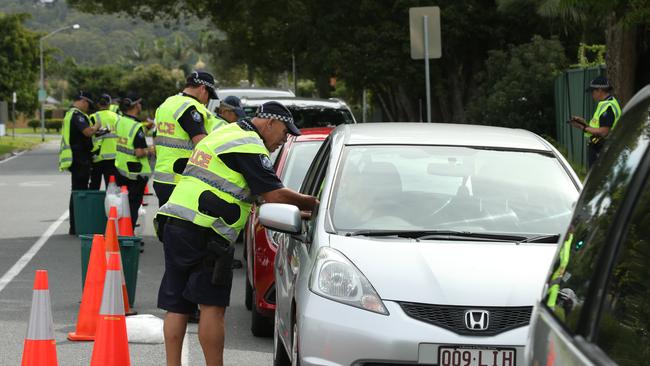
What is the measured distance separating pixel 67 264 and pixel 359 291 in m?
8.19

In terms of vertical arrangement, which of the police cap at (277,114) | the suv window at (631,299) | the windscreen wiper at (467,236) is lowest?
the windscreen wiper at (467,236)

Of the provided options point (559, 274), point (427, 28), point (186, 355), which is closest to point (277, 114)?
point (186, 355)

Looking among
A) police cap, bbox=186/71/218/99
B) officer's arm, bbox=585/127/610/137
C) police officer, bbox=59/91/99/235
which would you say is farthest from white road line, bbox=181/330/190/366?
officer's arm, bbox=585/127/610/137

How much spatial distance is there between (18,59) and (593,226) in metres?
77.3

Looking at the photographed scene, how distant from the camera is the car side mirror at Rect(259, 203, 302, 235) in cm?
653

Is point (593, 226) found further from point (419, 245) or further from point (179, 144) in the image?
point (179, 144)

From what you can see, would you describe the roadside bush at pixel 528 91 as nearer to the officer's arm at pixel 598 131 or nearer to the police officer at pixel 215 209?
the officer's arm at pixel 598 131

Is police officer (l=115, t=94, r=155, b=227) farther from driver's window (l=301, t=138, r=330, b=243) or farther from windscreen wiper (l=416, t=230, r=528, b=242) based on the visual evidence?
windscreen wiper (l=416, t=230, r=528, b=242)

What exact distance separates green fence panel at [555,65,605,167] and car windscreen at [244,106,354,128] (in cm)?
849

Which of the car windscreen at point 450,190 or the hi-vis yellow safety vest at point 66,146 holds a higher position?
the car windscreen at point 450,190

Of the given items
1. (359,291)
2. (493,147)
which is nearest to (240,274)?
(493,147)

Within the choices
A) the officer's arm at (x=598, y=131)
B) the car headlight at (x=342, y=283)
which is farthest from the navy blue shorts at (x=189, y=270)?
the officer's arm at (x=598, y=131)

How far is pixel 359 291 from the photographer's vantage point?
5.86m

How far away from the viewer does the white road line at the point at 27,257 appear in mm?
12352
